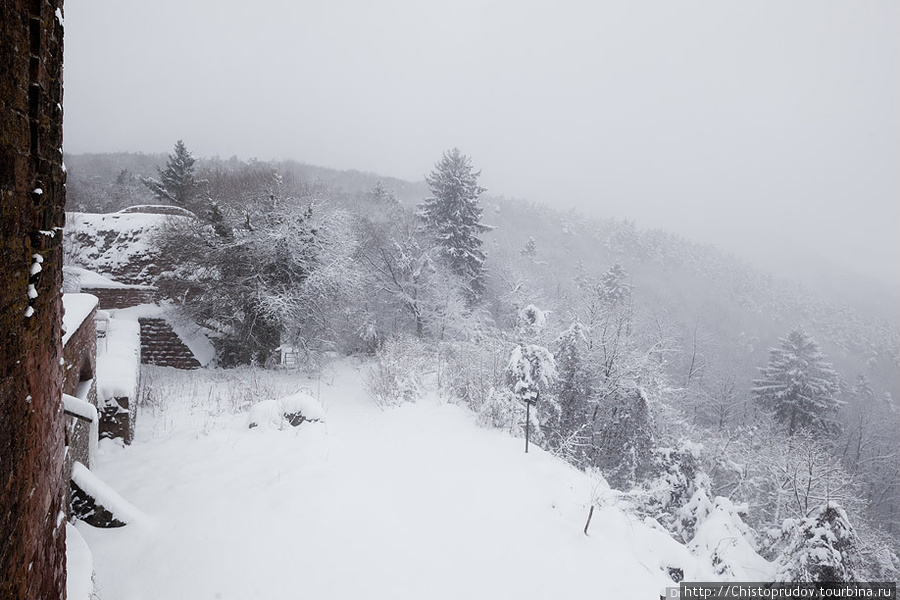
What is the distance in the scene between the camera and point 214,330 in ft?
49.6

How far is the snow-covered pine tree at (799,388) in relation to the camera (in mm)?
23484

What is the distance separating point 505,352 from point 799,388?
70.7 feet

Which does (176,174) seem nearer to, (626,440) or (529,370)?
(529,370)

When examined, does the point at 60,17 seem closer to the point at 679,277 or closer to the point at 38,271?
the point at 38,271

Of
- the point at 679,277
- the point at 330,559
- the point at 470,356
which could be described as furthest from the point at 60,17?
the point at 679,277

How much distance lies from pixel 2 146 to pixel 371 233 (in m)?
23.4

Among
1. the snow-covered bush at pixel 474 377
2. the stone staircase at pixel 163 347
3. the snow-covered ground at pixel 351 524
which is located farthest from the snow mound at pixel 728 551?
the stone staircase at pixel 163 347

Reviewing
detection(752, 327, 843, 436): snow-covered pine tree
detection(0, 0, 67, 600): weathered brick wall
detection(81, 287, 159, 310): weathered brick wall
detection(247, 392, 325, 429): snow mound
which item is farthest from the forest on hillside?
detection(0, 0, 67, 600): weathered brick wall

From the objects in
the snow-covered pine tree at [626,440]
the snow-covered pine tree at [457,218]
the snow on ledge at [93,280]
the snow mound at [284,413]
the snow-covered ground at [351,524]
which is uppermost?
the snow-covered pine tree at [457,218]

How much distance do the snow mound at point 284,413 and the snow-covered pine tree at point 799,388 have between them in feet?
85.4

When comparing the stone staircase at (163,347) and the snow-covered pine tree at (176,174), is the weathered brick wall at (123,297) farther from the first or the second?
the snow-covered pine tree at (176,174)

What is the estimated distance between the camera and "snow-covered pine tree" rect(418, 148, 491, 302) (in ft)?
78.2

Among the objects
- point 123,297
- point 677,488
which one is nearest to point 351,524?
point 677,488

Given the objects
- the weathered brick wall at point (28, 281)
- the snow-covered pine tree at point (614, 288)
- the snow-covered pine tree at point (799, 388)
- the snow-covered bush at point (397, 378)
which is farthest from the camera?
the snow-covered pine tree at point (614, 288)
